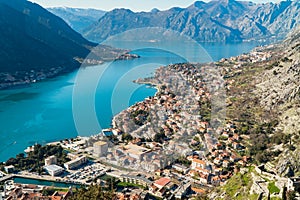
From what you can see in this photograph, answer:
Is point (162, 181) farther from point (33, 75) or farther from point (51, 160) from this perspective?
point (33, 75)

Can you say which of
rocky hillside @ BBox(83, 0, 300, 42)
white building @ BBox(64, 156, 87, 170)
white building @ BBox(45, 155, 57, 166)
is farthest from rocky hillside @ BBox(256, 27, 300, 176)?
rocky hillside @ BBox(83, 0, 300, 42)

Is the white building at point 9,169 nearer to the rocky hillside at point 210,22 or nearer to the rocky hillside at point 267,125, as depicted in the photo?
the rocky hillside at point 267,125

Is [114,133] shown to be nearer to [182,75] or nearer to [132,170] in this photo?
[132,170]

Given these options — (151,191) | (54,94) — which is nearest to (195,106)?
(151,191)

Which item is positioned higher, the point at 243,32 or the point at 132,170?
the point at 243,32

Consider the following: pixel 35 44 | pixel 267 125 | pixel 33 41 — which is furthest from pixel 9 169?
pixel 33 41

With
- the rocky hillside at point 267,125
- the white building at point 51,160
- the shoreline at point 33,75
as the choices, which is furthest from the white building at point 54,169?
the shoreline at point 33,75
